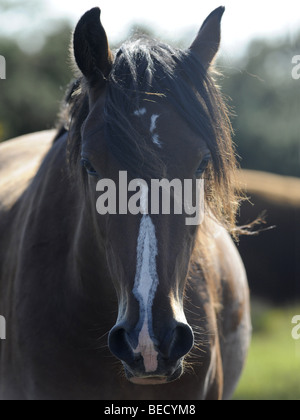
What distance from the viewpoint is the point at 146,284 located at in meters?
2.05

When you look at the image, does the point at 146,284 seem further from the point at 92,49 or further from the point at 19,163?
the point at 19,163

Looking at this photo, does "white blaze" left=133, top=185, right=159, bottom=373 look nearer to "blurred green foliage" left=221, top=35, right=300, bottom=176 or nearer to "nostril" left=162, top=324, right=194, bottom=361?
"nostril" left=162, top=324, right=194, bottom=361

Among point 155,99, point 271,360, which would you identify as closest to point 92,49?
point 155,99

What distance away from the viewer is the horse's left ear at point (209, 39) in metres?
2.73

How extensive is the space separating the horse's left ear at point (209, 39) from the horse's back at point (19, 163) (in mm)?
1281

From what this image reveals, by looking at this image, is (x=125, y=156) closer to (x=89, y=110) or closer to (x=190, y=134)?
(x=190, y=134)

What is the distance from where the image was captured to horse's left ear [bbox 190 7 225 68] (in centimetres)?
273

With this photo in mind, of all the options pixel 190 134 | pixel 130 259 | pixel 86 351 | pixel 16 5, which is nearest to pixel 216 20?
pixel 190 134

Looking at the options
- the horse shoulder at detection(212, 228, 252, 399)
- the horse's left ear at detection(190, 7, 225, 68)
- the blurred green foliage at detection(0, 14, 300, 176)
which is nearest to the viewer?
the horse's left ear at detection(190, 7, 225, 68)

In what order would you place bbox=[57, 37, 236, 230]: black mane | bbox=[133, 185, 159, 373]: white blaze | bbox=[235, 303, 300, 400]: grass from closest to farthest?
bbox=[133, 185, 159, 373]: white blaze, bbox=[57, 37, 236, 230]: black mane, bbox=[235, 303, 300, 400]: grass

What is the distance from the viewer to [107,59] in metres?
2.53

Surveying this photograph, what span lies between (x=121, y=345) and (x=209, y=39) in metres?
1.51

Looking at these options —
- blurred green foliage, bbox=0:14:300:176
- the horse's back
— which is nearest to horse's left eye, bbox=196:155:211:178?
the horse's back

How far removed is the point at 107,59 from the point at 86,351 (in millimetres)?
1316
